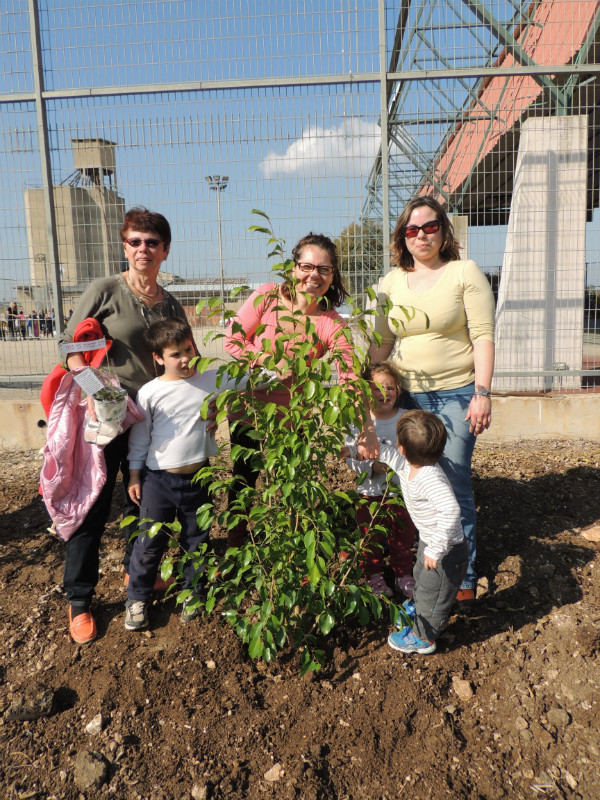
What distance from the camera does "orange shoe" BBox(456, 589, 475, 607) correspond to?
2.72m

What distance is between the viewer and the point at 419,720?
210 centimetres

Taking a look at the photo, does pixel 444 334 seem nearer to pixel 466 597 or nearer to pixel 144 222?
pixel 466 597

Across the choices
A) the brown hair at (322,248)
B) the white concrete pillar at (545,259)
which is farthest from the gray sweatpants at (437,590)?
the white concrete pillar at (545,259)

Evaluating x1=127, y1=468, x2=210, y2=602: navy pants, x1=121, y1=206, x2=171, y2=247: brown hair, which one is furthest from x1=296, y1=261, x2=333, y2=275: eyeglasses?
x1=127, y1=468, x2=210, y2=602: navy pants

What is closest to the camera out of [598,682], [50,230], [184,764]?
[184,764]

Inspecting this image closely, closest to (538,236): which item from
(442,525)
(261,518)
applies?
(442,525)

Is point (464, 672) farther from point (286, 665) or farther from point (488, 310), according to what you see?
point (488, 310)

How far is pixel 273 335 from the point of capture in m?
2.47

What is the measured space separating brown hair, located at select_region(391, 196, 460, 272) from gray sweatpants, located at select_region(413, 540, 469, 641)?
1246 mm

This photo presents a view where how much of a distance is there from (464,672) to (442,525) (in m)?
0.65

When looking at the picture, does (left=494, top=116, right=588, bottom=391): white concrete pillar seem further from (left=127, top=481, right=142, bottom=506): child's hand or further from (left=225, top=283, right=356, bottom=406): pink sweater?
(left=127, top=481, right=142, bottom=506): child's hand

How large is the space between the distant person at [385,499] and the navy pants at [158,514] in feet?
2.44

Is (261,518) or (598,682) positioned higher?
(261,518)

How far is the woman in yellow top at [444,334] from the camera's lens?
2.46 meters
